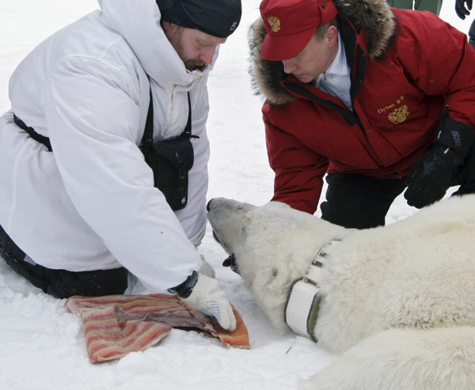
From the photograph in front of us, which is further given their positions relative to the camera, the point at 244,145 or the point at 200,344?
the point at 244,145

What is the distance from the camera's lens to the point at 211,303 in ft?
7.57

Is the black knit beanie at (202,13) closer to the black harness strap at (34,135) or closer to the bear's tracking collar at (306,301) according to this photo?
the black harness strap at (34,135)

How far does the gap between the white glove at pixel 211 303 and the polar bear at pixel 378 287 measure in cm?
18

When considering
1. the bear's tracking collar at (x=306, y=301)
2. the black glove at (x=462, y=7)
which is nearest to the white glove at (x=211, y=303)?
the bear's tracking collar at (x=306, y=301)

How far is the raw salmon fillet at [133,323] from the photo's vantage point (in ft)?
6.73

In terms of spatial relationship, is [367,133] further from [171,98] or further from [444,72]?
[171,98]

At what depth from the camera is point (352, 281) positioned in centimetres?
213

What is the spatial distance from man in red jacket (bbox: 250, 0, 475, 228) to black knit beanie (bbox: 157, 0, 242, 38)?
0.40 meters

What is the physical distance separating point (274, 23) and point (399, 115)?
0.93m

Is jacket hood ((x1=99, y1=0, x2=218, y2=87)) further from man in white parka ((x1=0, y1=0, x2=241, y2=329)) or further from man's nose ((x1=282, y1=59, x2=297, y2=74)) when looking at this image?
man's nose ((x1=282, y1=59, x2=297, y2=74))

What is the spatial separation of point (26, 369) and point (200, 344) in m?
0.69

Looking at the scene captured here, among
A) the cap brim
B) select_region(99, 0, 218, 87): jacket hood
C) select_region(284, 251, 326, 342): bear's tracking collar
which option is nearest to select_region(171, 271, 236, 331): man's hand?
select_region(284, 251, 326, 342): bear's tracking collar

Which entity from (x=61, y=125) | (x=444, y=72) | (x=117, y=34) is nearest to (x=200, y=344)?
(x=61, y=125)

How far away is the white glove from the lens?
230cm
